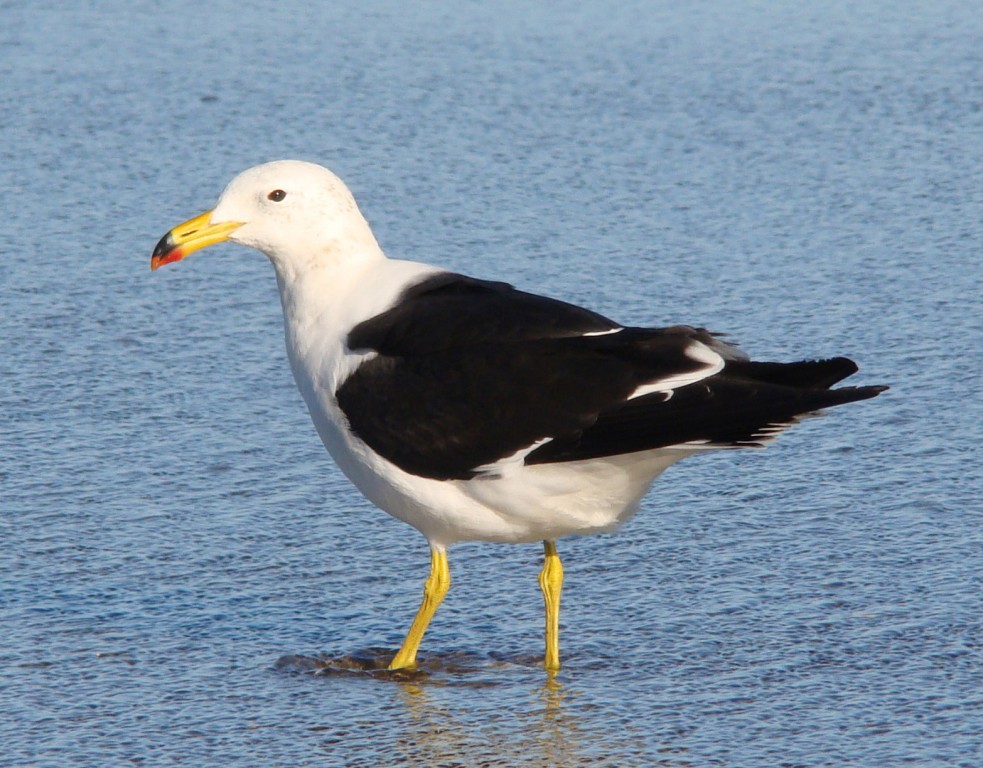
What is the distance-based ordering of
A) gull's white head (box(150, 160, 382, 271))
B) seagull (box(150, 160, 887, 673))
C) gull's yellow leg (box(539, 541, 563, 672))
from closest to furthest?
1. seagull (box(150, 160, 887, 673))
2. gull's yellow leg (box(539, 541, 563, 672))
3. gull's white head (box(150, 160, 382, 271))

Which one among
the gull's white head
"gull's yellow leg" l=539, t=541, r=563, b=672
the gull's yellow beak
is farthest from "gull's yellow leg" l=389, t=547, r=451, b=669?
the gull's yellow beak

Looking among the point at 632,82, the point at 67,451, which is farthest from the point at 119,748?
the point at 632,82

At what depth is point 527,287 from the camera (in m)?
7.32

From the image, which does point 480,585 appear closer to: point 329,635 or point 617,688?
point 329,635

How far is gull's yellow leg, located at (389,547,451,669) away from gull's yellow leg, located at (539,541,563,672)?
0.25 metres

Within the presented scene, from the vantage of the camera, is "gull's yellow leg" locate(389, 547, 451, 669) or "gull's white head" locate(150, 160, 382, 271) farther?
"gull's white head" locate(150, 160, 382, 271)

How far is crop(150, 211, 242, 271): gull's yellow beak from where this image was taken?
4.93 meters

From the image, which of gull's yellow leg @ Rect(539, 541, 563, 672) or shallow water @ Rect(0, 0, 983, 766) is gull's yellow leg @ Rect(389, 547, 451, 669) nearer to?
shallow water @ Rect(0, 0, 983, 766)

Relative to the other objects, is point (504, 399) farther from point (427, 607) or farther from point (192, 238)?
point (192, 238)

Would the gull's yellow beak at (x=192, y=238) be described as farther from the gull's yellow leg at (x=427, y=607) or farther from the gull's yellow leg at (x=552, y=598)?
the gull's yellow leg at (x=552, y=598)

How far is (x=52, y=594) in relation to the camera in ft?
16.4

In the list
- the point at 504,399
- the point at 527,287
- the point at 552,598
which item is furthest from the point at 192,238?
the point at 527,287

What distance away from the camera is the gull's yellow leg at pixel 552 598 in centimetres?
459

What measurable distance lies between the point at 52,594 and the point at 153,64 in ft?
19.8
